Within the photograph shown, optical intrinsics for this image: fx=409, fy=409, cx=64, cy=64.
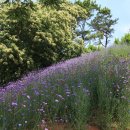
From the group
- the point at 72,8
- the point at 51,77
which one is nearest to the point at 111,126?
the point at 51,77

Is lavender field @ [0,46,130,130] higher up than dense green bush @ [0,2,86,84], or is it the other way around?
dense green bush @ [0,2,86,84]

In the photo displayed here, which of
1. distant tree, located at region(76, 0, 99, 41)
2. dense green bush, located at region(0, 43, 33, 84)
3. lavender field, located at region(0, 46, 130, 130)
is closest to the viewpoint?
lavender field, located at region(0, 46, 130, 130)

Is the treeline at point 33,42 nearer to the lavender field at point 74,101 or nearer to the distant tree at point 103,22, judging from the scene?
the lavender field at point 74,101

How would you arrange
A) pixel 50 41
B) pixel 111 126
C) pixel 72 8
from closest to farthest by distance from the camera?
pixel 111 126 → pixel 50 41 → pixel 72 8

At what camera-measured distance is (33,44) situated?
14102 mm

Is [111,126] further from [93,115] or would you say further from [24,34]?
[24,34]

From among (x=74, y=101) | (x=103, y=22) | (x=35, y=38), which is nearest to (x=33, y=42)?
(x=35, y=38)

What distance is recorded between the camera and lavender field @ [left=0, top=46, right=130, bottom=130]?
17.9 feet

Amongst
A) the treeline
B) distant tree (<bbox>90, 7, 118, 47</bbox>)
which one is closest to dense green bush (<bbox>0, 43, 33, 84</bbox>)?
the treeline

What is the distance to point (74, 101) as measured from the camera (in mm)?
5887

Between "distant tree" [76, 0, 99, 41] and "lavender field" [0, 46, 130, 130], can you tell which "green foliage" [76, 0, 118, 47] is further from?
"lavender field" [0, 46, 130, 130]

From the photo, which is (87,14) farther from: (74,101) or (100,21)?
(74,101)

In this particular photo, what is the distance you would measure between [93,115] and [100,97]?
31 cm

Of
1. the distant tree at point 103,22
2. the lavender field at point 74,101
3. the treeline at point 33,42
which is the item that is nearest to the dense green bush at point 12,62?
the treeline at point 33,42
